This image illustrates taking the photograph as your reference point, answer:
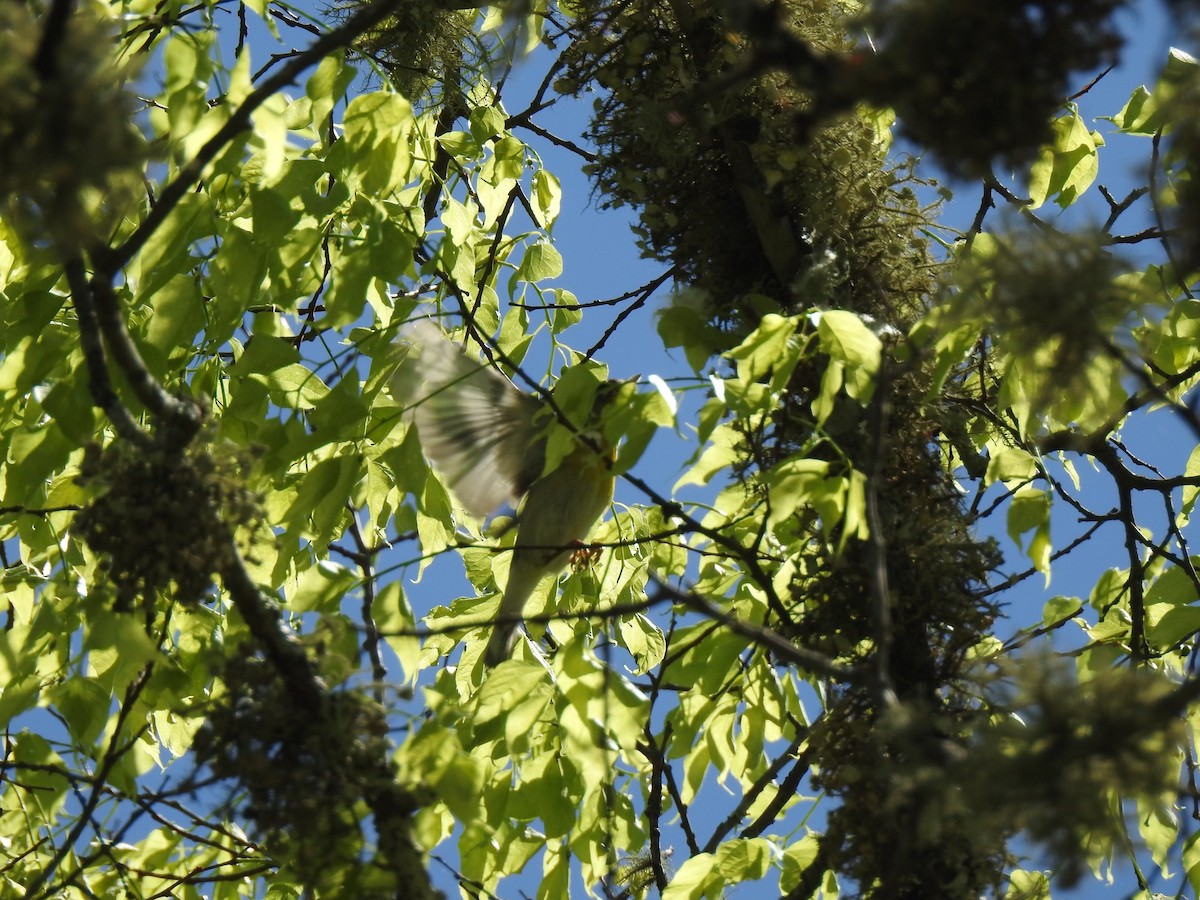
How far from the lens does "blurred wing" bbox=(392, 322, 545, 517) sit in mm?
3342

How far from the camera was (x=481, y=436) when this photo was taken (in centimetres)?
351

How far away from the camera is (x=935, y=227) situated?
2.93 metres

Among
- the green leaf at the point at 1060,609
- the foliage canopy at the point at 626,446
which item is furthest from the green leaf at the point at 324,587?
the green leaf at the point at 1060,609

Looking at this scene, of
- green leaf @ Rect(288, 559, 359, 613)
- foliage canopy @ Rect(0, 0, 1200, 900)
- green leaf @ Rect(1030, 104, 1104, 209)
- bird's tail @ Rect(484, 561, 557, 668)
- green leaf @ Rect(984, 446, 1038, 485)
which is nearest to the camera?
foliage canopy @ Rect(0, 0, 1200, 900)

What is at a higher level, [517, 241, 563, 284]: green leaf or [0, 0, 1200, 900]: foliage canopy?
[517, 241, 563, 284]: green leaf

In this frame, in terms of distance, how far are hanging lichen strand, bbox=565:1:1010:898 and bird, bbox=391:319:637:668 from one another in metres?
0.53

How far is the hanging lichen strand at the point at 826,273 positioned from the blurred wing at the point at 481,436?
640 millimetres

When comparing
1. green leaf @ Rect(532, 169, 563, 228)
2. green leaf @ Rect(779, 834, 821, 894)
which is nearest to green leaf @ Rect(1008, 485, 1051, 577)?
green leaf @ Rect(779, 834, 821, 894)

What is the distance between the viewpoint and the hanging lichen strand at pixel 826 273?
231 centimetres

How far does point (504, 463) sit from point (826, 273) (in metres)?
1.37

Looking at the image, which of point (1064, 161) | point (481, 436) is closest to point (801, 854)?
point (481, 436)

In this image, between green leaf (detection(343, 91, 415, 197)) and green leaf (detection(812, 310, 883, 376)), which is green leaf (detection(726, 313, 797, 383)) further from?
green leaf (detection(343, 91, 415, 197))

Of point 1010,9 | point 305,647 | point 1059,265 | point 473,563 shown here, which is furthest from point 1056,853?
point 473,563

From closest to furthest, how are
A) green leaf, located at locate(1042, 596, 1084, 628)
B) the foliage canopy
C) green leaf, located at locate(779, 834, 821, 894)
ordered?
the foliage canopy, green leaf, located at locate(779, 834, 821, 894), green leaf, located at locate(1042, 596, 1084, 628)
